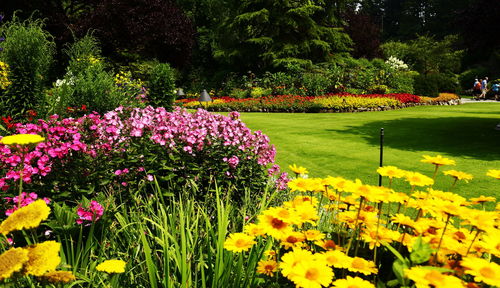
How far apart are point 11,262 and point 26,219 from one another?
16 cm

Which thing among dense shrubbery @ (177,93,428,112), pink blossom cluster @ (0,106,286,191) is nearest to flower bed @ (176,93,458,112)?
dense shrubbery @ (177,93,428,112)

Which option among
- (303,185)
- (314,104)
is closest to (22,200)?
(303,185)

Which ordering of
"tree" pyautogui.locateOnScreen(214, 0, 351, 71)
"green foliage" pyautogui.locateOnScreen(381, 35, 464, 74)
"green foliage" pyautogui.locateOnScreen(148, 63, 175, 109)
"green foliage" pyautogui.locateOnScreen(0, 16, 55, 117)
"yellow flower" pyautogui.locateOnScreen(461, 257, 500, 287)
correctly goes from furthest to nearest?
"green foliage" pyautogui.locateOnScreen(381, 35, 464, 74), "tree" pyautogui.locateOnScreen(214, 0, 351, 71), "green foliage" pyautogui.locateOnScreen(148, 63, 175, 109), "green foliage" pyautogui.locateOnScreen(0, 16, 55, 117), "yellow flower" pyautogui.locateOnScreen(461, 257, 500, 287)

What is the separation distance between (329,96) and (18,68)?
13.9 metres

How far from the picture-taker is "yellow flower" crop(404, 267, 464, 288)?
936 millimetres

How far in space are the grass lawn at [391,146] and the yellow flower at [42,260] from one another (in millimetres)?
5044

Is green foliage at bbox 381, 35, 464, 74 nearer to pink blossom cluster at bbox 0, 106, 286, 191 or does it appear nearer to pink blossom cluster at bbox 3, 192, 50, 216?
pink blossom cluster at bbox 0, 106, 286, 191

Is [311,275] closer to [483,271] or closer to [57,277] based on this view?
[483,271]

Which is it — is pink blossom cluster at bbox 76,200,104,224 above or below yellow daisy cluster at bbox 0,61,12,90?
below

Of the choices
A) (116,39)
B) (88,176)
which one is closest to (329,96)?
(116,39)

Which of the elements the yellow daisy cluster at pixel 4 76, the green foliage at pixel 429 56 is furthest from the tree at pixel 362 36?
the yellow daisy cluster at pixel 4 76

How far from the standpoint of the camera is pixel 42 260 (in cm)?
100

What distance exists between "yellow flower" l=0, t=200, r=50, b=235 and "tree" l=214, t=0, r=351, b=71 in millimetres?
21360

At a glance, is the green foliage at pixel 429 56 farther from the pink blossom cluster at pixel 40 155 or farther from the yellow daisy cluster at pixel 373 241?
the yellow daisy cluster at pixel 373 241
